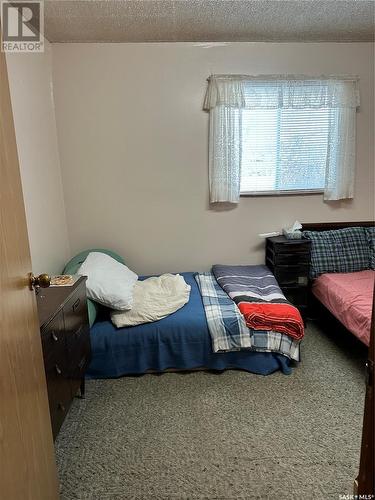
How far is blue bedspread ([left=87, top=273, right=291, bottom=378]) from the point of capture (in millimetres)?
2434

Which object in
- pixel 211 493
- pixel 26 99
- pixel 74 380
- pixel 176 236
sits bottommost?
pixel 211 493

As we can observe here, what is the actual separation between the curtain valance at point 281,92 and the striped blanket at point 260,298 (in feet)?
5.25

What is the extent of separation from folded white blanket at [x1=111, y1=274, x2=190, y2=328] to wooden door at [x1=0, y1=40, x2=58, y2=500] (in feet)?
4.05

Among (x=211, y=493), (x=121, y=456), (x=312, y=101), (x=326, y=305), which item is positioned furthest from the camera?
(x=312, y=101)

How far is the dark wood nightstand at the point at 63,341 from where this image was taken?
1.62 meters

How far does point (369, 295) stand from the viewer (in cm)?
261

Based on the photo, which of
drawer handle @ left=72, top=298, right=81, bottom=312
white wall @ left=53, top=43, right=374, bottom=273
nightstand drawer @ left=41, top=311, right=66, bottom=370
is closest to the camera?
nightstand drawer @ left=41, top=311, right=66, bottom=370

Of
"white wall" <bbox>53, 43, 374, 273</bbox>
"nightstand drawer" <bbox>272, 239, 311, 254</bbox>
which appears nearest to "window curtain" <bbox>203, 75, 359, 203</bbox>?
"white wall" <bbox>53, 43, 374, 273</bbox>

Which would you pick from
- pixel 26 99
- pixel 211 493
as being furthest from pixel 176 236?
pixel 211 493

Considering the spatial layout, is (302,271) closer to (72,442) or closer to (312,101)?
(312,101)

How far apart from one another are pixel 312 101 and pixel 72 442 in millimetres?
3419

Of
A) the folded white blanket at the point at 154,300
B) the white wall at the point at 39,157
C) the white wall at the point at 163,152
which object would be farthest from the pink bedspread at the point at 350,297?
the white wall at the point at 39,157

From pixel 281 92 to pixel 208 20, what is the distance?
953mm

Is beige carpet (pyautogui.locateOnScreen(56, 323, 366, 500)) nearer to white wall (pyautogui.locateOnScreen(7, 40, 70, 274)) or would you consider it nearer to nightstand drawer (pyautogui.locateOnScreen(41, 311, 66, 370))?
nightstand drawer (pyautogui.locateOnScreen(41, 311, 66, 370))
